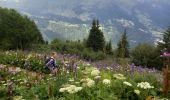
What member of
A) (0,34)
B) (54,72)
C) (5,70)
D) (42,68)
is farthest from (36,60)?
(0,34)

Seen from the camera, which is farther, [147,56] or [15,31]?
[15,31]

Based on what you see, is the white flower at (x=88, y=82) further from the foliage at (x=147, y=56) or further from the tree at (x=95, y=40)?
the tree at (x=95, y=40)

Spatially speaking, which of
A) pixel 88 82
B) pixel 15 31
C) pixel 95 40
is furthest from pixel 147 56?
pixel 88 82

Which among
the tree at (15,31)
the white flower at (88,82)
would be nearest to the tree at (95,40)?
the tree at (15,31)

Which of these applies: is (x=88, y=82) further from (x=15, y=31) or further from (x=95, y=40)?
(x=95, y=40)

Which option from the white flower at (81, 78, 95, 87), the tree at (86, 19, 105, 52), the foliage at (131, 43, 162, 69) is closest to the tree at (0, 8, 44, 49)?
the tree at (86, 19, 105, 52)

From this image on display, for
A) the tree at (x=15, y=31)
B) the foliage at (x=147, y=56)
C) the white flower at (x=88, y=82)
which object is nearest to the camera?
the white flower at (x=88, y=82)

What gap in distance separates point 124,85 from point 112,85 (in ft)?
0.82

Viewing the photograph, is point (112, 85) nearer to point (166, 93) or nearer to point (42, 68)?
point (166, 93)

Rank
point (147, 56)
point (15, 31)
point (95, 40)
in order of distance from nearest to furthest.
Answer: point (147, 56), point (15, 31), point (95, 40)

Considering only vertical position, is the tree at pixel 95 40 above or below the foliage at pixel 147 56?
above

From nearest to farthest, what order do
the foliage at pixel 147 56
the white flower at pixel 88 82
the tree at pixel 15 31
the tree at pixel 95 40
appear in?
the white flower at pixel 88 82
the foliage at pixel 147 56
the tree at pixel 15 31
the tree at pixel 95 40

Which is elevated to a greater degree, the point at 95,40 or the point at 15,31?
the point at 15,31

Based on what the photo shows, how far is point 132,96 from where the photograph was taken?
905cm
